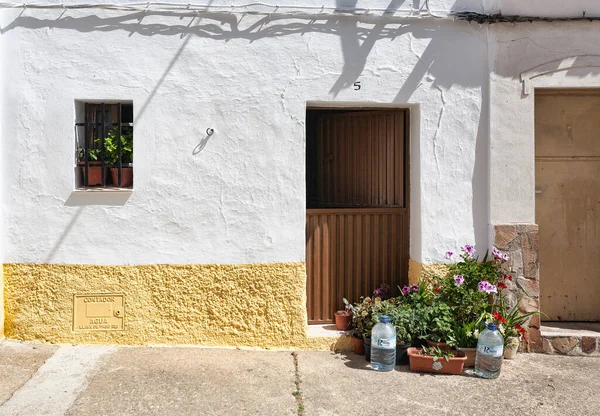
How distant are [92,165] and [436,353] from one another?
3617mm

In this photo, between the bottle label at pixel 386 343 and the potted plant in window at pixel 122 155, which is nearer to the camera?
the bottle label at pixel 386 343

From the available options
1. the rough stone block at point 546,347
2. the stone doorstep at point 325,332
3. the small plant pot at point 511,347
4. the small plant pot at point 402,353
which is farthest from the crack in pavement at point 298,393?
the rough stone block at point 546,347

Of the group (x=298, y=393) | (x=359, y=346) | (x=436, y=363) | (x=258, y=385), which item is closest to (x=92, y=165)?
(x=258, y=385)

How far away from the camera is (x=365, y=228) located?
604 cm

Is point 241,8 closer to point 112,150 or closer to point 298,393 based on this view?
point 112,150

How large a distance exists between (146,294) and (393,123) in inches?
118

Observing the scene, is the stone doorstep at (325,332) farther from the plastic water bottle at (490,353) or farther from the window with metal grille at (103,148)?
the window with metal grille at (103,148)

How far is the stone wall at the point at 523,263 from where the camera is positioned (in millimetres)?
5609

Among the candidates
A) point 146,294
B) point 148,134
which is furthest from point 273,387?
point 148,134

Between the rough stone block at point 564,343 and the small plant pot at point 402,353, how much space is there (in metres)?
1.51

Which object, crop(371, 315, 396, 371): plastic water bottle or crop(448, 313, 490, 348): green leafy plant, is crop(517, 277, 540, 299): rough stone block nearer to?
crop(448, 313, 490, 348): green leafy plant

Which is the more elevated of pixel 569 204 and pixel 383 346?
pixel 569 204

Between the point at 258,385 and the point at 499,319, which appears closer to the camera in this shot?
the point at 258,385

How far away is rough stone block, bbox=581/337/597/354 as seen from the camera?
5586mm
